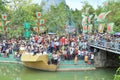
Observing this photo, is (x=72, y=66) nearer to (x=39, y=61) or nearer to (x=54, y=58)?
(x=54, y=58)

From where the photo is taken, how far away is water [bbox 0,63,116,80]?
817 inches

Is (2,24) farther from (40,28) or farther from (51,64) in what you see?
(51,64)

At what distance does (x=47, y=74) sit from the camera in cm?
2216

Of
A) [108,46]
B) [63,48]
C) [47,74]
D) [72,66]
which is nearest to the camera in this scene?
[108,46]

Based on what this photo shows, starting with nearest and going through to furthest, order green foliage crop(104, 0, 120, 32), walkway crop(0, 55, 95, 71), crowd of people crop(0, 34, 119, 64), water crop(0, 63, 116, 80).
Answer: water crop(0, 63, 116, 80) < crowd of people crop(0, 34, 119, 64) < walkway crop(0, 55, 95, 71) < green foliage crop(104, 0, 120, 32)

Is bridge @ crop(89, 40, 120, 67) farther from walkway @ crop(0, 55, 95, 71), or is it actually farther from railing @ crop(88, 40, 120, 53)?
walkway @ crop(0, 55, 95, 71)

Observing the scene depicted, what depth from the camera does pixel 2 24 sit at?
33281mm

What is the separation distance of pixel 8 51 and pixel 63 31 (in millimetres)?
17211

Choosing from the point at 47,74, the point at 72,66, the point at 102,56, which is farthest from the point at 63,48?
the point at 102,56

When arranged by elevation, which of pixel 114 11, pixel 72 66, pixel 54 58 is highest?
pixel 114 11

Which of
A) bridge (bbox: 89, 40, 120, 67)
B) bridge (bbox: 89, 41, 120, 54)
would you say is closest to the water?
bridge (bbox: 89, 40, 120, 67)

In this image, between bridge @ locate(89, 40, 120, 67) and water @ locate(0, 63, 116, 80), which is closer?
water @ locate(0, 63, 116, 80)

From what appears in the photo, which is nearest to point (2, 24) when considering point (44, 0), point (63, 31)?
point (63, 31)

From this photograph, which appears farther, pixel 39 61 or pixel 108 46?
pixel 39 61
